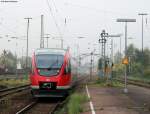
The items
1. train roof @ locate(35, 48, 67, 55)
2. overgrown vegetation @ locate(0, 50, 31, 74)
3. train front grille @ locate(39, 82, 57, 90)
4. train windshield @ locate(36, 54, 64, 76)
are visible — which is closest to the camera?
train front grille @ locate(39, 82, 57, 90)

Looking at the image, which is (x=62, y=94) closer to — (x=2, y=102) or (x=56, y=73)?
(x=56, y=73)

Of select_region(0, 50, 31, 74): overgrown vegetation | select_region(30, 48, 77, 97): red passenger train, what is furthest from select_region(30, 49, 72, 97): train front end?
select_region(0, 50, 31, 74): overgrown vegetation

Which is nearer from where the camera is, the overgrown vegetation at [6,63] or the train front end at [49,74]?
the train front end at [49,74]

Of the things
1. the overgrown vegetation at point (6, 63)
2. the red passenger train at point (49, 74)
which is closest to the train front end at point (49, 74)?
the red passenger train at point (49, 74)

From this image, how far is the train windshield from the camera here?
2653 centimetres

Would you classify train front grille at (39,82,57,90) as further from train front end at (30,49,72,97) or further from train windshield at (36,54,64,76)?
train windshield at (36,54,64,76)

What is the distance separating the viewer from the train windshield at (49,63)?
2653 centimetres

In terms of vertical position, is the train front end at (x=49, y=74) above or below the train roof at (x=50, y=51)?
below

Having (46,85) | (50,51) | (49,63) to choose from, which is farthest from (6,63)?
(46,85)

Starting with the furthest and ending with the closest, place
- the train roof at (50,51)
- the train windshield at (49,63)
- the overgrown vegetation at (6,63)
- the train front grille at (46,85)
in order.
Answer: the overgrown vegetation at (6,63) → the train roof at (50,51) → the train windshield at (49,63) → the train front grille at (46,85)

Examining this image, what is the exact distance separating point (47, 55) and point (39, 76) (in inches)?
69.1

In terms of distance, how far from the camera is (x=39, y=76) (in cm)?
2628

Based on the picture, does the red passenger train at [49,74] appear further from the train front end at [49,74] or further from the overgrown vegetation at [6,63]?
the overgrown vegetation at [6,63]

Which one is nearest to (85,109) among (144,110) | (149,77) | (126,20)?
(144,110)
